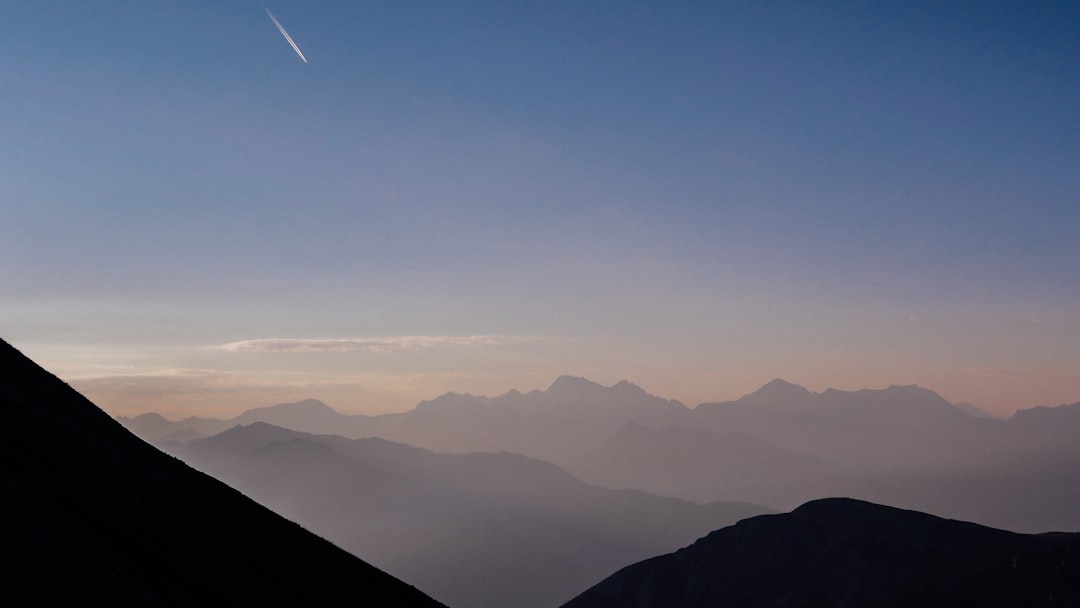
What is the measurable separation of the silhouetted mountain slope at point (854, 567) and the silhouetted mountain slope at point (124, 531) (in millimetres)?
114584

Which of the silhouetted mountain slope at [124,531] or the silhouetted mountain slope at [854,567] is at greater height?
the silhouetted mountain slope at [124,531]

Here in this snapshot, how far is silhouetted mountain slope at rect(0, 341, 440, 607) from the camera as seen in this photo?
32.2 m

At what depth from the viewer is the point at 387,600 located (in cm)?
6394

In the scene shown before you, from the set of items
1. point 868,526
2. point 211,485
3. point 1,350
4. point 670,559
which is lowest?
point 670,559

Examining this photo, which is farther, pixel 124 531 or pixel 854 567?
pixel 854 567

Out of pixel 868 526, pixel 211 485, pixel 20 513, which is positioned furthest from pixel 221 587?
pixel 868 526

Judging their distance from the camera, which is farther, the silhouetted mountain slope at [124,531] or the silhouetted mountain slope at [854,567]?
the silhouetted mountain slope at [854,567]

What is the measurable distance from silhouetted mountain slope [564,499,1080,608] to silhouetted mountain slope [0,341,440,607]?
114584 millimetres

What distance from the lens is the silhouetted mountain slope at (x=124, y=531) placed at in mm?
32156

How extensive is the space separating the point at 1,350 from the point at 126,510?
38741 mm

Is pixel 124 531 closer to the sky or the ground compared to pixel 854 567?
closer to the sky

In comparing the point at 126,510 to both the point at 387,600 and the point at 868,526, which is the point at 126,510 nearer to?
the point at 387,600

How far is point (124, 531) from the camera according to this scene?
42.4 m

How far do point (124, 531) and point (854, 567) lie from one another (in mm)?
155371
